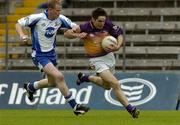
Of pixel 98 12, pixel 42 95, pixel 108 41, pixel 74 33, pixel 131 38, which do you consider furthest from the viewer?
pixel 131 38

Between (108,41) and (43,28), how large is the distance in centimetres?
138

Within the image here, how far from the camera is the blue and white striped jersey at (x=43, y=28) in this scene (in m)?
16.0

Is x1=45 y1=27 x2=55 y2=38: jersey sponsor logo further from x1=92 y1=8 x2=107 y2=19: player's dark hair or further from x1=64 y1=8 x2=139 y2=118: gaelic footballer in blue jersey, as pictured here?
x1=92 y1=8 x2=107 y2=19: player's dark hair

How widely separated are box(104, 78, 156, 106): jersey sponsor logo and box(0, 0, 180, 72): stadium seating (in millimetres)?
2004

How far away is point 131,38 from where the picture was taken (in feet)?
83.8

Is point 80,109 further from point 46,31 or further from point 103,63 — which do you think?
point 46,31

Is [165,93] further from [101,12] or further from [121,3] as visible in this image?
[121,3]

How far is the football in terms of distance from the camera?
51.5 ft

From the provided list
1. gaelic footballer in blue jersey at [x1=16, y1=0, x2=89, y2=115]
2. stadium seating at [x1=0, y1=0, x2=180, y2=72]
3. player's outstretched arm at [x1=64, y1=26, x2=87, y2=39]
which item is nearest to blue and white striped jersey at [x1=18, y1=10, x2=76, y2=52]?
gaelic footballer in blue jersey at [x1=16, y1=0, x2=89, y2=115]

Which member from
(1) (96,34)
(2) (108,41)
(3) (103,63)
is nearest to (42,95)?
(1) (96,34)

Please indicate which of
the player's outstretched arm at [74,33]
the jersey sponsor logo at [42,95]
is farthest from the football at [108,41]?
the jersey sponsor logo at [42,95]

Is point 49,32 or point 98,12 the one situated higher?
point 98,12

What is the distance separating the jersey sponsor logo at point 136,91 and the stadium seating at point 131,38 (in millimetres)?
2004

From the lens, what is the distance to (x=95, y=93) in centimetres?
2091
